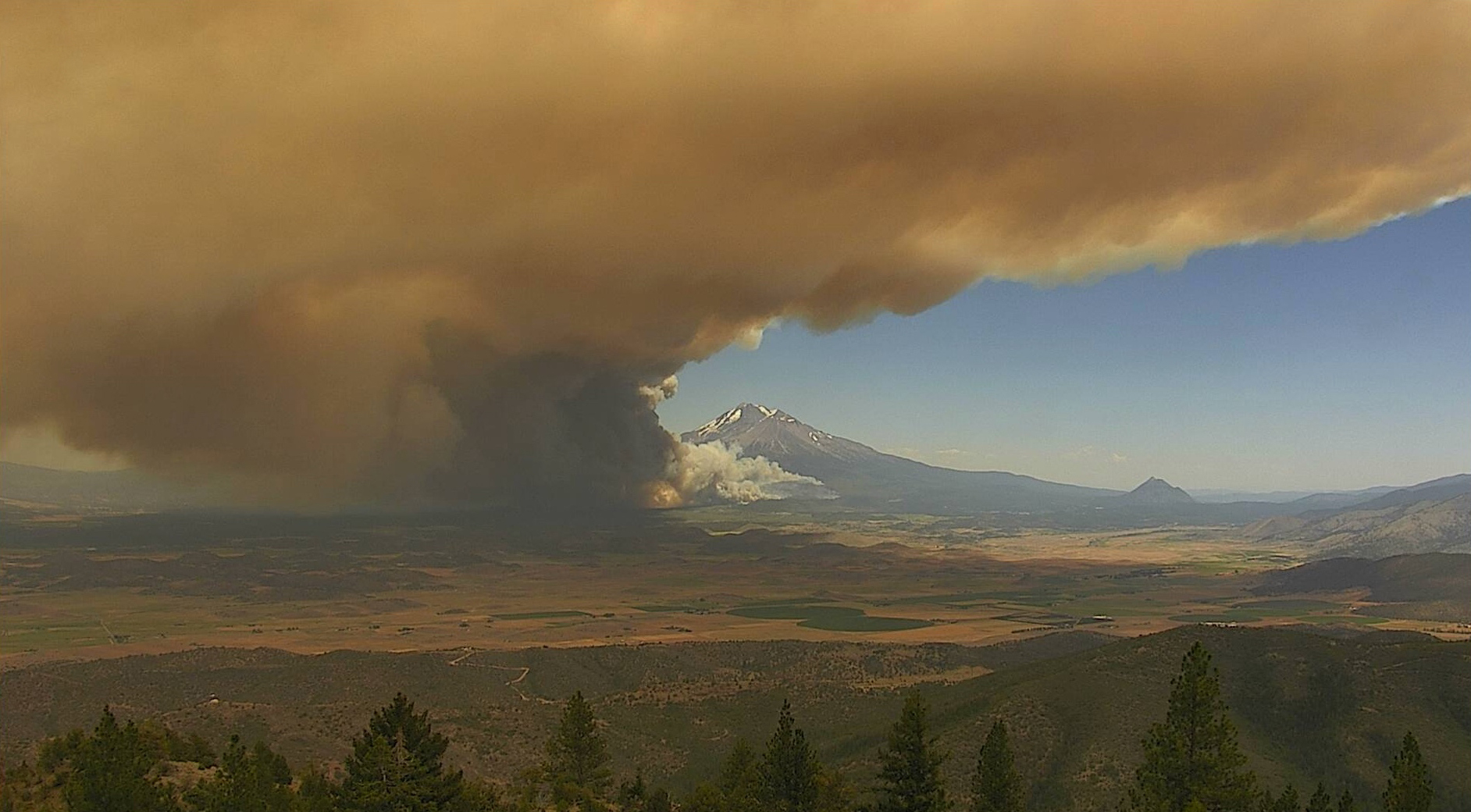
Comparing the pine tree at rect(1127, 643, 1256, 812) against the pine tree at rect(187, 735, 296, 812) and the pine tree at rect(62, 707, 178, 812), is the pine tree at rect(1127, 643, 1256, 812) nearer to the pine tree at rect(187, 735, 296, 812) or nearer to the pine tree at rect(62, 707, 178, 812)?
the pine tree at rect(187, 735, 296, 812)

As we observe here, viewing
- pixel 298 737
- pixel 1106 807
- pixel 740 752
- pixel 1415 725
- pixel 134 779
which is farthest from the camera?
pixel 298 737

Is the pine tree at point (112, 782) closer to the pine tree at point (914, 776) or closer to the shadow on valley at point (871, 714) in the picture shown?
the shadow on valley at point (871, 714)

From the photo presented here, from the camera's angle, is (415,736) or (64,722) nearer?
(415,736)

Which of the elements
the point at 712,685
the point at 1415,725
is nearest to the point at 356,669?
the point at 712,685

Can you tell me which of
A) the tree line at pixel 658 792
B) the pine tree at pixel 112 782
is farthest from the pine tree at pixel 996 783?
the pine tree at pixel 112 782

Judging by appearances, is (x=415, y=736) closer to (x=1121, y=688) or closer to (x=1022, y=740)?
(x=1022, y=740)

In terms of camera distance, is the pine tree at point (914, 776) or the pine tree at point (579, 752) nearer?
the pine tree at point (914, 776)

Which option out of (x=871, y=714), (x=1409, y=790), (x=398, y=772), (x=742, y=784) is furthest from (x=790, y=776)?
(x=871, y=714)
